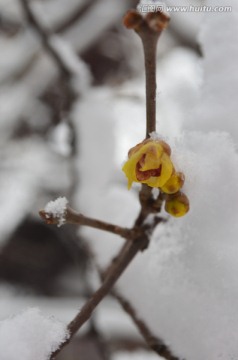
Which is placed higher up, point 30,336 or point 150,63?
point 150,63

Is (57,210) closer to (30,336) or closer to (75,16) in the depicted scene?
(30,336)

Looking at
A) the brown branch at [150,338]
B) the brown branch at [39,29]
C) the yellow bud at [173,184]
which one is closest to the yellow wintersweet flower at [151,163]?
the yellow bud at [173,184]

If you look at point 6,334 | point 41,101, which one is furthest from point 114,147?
point 41,101

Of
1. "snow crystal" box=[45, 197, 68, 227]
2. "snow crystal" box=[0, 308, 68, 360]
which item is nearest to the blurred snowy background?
"snow crystal" box=[0, 308, 68, 360]

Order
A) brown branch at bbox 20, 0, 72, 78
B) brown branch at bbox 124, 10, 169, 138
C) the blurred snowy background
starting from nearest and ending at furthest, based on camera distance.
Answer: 1. brown branch at bbox 124, 10, 169, 138
2. the blurred snowy background
3. brown branch at bbox 20, 0, 72, 78

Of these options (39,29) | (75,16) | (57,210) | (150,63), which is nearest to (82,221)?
(57,210)

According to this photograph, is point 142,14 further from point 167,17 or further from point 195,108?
point 195,108

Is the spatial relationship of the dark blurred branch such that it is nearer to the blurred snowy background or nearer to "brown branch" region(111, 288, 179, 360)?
the blurred snowy background

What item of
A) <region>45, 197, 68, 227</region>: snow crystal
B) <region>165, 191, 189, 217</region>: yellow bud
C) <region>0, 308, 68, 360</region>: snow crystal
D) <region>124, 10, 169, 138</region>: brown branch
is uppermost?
<region>124, 10, 169, 138</region>: brown branch
